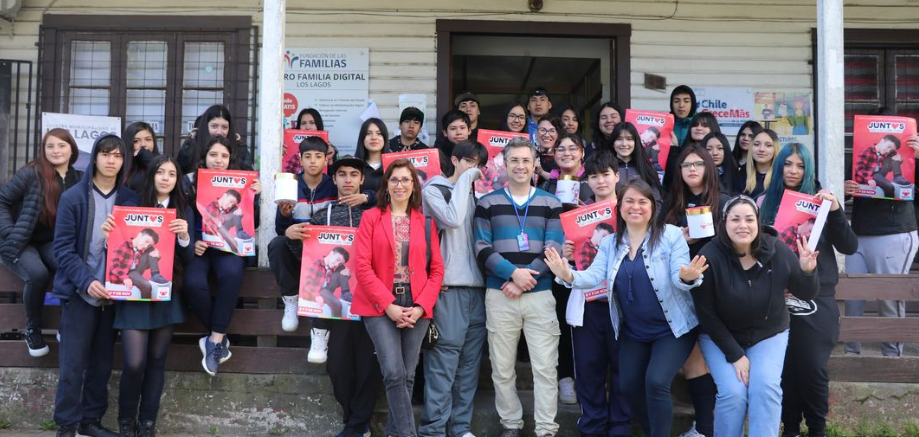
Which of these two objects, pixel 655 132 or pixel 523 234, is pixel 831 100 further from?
pixel 523 234

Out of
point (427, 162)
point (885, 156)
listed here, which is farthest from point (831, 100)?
point (427, 162)

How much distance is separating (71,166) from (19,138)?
133 inches

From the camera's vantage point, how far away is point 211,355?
529 centimetres

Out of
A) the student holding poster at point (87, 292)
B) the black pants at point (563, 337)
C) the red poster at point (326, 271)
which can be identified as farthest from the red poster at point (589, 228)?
the student holding poster at point (87, 292)

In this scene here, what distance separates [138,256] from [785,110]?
22.5 feet

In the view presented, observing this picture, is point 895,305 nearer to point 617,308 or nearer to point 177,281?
point 617,308

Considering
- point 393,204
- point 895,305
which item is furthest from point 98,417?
point 895,305

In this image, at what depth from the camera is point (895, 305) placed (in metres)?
6.15

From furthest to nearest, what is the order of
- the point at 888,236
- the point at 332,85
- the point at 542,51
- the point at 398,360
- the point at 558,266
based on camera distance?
1. the point at 542,51
2. the point at 332,85
3. the point at 888,236
4. the point at 398,360
5. the point at 558,266

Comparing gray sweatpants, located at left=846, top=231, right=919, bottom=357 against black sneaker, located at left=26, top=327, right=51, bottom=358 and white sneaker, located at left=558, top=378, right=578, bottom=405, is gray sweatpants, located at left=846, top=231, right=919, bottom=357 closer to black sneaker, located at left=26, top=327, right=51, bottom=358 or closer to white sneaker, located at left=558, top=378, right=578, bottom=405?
white sneaker, located at left=558, top=378, right=578, bottom=405

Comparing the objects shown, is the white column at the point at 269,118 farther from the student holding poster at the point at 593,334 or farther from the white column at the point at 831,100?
the white column at the point at 831,100

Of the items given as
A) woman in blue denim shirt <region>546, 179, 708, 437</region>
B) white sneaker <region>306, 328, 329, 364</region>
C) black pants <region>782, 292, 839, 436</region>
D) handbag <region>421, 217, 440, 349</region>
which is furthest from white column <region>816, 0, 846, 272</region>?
white sneaker <region>306, 328, 329, 364</region>

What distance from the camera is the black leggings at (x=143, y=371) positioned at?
16.1ft

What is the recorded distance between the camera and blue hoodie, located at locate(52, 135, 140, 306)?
486 centimetres
